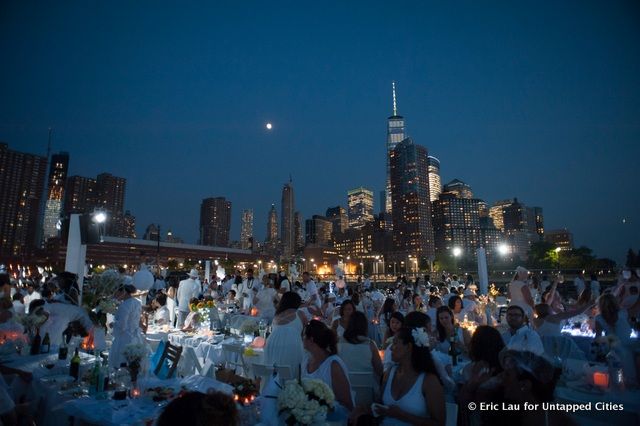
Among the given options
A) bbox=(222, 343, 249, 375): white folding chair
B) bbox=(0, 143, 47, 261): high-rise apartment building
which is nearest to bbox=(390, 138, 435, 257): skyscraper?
bbox=(0, 143, 47, 261): high-rise apartment building

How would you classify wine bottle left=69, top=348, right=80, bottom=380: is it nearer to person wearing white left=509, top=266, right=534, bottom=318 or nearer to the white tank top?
the white tank top

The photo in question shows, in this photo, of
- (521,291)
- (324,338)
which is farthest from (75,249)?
(521,291)

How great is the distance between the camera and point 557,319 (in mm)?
6828

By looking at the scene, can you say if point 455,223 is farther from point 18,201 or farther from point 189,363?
point 189,363

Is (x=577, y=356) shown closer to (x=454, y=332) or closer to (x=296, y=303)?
(x=454, y=332)

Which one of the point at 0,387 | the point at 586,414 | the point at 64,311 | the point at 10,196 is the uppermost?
the point at 10,196

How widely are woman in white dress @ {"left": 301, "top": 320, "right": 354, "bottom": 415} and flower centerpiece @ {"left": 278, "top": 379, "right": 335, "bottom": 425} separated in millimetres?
1023

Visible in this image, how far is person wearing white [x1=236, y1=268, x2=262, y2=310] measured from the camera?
14.3 meters

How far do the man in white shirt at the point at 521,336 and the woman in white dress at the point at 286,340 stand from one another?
118 inches

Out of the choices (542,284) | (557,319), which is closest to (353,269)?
(542,284)

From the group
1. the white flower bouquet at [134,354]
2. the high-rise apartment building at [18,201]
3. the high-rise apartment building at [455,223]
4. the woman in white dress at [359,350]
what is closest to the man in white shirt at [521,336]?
the woman in white dress at [359,350]

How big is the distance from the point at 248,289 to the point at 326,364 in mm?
12246

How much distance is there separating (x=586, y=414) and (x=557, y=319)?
341 cm

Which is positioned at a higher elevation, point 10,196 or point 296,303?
point 10,196
